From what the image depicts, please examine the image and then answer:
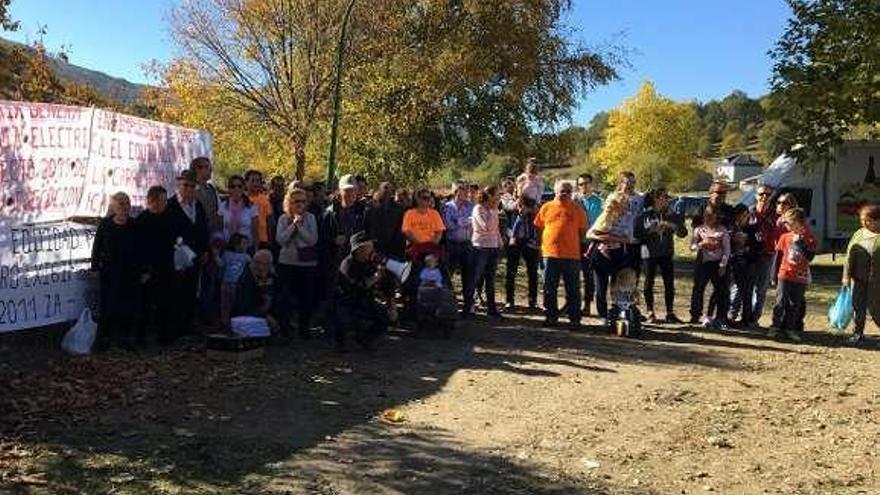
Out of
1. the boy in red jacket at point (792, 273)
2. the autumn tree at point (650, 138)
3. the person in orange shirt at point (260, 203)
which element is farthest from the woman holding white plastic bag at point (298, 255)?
the autumn tree at point (650, 138)

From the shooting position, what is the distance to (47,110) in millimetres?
9172

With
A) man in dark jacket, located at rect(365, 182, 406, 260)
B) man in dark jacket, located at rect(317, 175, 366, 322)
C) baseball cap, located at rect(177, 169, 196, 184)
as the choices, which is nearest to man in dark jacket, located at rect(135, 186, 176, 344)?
baseball cap, located at rect(177, 169, 196, 184)

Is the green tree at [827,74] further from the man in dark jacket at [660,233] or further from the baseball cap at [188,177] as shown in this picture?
the baseball cap at [188,177]

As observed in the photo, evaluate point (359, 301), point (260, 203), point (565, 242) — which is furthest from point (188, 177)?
point (565, 242)

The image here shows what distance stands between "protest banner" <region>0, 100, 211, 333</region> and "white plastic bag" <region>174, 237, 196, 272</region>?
3.06 ft

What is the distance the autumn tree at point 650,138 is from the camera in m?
98.0

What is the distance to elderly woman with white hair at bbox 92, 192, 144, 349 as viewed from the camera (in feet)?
30.0

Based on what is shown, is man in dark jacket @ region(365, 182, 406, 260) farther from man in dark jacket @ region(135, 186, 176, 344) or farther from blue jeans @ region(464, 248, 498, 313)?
man in dark jacket @ region(135, 186, 176, 344)

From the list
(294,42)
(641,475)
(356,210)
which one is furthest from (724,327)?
(294,42)

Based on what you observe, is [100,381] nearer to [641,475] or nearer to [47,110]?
[47,110]

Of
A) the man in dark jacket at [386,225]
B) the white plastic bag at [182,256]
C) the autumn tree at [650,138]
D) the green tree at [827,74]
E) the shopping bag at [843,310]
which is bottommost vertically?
the shopping bag at [843,310]

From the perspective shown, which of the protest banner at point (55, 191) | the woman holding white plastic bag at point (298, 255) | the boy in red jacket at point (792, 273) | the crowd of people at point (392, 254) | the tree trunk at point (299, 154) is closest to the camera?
the protest banner at point (55, 191)

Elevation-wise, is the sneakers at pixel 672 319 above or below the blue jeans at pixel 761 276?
below

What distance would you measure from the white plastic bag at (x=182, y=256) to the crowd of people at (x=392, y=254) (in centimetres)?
1
